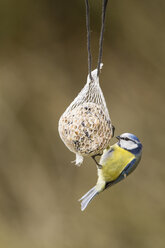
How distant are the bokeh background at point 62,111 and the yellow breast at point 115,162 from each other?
55.9 inches

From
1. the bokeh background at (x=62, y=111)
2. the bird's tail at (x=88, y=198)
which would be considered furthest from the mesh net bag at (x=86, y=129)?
the bokeh background at (x=62, y=111)

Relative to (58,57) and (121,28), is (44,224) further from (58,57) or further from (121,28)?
(121,28)

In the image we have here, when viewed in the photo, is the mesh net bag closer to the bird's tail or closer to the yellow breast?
the yellow breast

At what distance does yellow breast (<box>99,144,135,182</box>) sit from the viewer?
1956 millimetres

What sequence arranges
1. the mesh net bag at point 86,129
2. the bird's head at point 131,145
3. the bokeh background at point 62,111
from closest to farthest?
the mesh net bag at point 86,129, the bird's head at point 131,145, the bokeh background at point 62,111

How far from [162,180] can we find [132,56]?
1.10 meters

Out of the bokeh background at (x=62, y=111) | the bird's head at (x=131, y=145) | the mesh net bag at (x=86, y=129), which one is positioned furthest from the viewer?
the bokeh background at (x=62, y=111)

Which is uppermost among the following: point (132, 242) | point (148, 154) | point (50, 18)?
point (50, 18)

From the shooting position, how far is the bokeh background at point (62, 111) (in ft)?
10.8

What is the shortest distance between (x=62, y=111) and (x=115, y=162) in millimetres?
1552

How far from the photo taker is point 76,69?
11.3ft

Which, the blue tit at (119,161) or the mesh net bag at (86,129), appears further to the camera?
the blue tit at (119,161)

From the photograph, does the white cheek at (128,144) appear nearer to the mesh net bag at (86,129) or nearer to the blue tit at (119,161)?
the blue tit at (119,161)

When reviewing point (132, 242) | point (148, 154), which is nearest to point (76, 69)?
point (148, 154)
